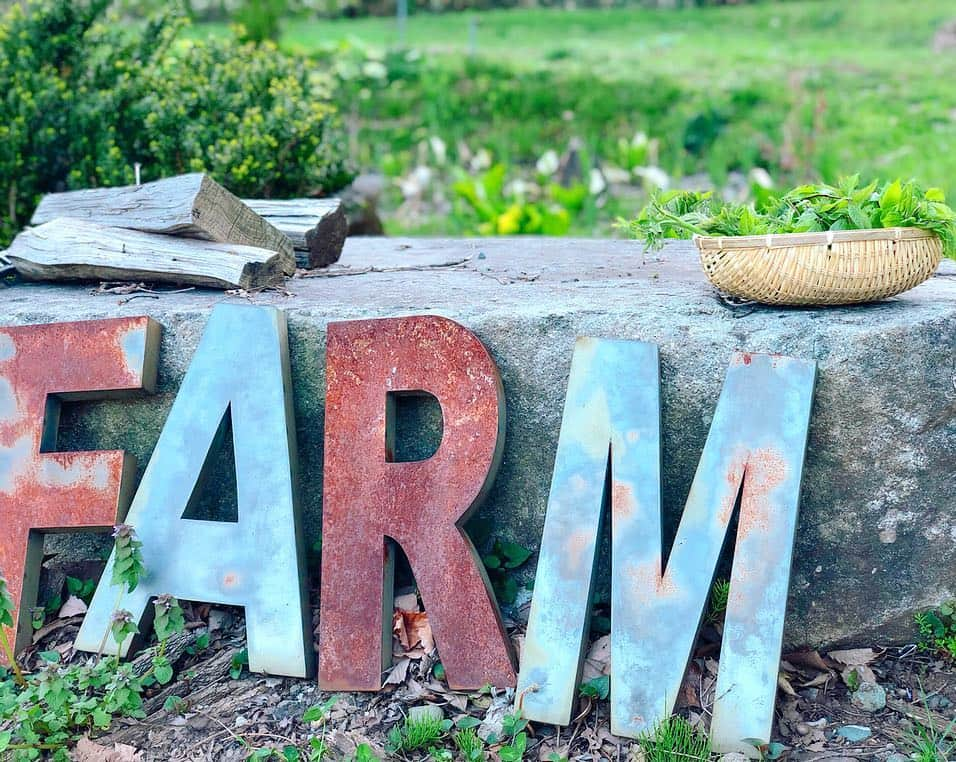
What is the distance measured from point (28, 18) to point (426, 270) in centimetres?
245

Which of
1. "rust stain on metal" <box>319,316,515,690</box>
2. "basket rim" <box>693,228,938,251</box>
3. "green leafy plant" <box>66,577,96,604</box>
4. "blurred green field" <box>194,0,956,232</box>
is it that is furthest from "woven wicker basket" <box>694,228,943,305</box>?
"blurred green field" <box>194,0,956,232</box>

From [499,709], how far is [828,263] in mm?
1321

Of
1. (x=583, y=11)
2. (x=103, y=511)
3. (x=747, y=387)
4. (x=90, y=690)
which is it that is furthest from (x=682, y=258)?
(x=583, y=11)

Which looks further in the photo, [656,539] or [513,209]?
[513,209]

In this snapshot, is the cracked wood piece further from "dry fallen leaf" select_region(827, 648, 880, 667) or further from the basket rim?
"dry fallen leaf" select_region(827, 648, 880, 667)

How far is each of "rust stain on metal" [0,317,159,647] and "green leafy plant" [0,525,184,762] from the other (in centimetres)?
18

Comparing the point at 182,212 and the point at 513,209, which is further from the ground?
the point at 182,212

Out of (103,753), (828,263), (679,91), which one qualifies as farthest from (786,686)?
(679,91)

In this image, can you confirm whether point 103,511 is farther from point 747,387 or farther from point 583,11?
point 583,11

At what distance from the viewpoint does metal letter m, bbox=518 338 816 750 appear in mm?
2439

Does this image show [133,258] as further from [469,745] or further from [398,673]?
[469,745]

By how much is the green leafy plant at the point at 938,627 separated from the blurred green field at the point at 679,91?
4.07 meters

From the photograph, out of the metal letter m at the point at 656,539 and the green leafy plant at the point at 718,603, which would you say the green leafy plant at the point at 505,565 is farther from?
the green leafy plant at the point at 718,603

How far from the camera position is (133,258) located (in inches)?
130
